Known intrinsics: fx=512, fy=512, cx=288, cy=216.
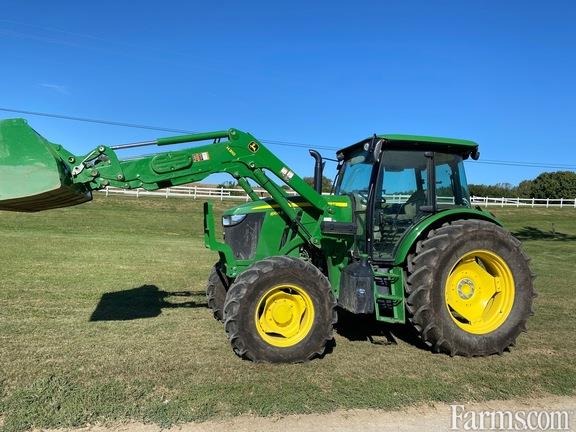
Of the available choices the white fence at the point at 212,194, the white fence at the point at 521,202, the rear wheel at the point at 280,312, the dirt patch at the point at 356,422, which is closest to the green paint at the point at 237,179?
the rear wheel at the point at 280,312

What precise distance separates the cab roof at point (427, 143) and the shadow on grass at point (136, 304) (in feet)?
12.2

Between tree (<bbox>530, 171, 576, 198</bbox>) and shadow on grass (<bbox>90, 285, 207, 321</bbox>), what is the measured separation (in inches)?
2670

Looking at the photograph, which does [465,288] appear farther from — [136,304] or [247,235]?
[136,304]

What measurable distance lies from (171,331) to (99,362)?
1.32m

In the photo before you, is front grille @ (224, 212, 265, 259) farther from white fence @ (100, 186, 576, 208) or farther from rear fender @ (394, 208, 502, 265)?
white fence @ (100, 186, 576, 208)

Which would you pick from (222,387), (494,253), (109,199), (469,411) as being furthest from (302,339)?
(109,199)

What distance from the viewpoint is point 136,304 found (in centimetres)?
771

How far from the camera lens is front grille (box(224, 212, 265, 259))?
20.5 ft

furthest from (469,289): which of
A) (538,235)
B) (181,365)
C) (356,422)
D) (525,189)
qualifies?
(525,189)

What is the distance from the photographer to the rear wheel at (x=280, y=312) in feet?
16.7

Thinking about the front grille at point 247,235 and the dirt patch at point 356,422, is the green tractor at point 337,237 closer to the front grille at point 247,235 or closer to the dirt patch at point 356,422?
the front grille at point 247,235

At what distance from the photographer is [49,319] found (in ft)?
21.5

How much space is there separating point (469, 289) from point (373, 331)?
137 centimetres

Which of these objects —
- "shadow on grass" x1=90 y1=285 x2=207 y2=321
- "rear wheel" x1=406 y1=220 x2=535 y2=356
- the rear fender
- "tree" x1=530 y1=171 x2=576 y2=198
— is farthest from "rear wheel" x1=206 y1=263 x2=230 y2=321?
"tree" x1=530 y1=171 x2=576 y2=198
